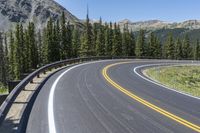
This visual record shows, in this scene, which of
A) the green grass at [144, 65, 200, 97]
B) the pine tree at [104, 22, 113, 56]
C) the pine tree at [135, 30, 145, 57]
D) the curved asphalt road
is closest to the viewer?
the curved asphalt road

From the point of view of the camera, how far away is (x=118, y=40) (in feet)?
349

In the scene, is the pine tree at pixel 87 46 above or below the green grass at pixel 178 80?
above

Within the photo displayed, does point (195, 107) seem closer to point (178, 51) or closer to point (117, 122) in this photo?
point (117, 122)

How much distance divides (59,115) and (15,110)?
1.87m

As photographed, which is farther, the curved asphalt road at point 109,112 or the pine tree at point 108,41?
the pine tree at point 108,41

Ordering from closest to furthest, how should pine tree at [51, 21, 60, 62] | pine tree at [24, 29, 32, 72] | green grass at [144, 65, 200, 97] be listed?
green grass at [144, 65, 200, 97] → pine tree at [51, 21, 60, 62] → pine tree at [24, 29, 32, 72]

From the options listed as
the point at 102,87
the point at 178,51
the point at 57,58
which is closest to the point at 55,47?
the point at 57,58

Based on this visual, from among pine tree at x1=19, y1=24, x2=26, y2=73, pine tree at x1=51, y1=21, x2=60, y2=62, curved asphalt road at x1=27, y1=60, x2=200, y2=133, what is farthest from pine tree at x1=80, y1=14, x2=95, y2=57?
curved asphalt road at x1=27, y1=60, x2=200, y2=133

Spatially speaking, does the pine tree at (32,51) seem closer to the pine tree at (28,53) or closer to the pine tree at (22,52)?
the pine tree at (28,53)

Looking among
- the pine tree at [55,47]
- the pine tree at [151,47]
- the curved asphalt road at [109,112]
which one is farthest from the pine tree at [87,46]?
the curved asphalt road at [109,112]

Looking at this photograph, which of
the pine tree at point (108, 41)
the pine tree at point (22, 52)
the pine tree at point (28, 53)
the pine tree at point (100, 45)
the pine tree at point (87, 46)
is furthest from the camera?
the pine tree at point (108, 41)

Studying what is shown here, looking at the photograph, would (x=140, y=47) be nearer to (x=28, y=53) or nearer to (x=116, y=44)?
(x=116, y=44)

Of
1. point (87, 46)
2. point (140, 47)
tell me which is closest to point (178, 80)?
point (87, 46)

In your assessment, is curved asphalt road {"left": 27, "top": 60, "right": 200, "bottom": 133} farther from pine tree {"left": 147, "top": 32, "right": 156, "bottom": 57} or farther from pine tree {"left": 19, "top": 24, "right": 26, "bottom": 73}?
pine tree {"left": 147, "top": 32, "right": 156, "bottom": 57}
